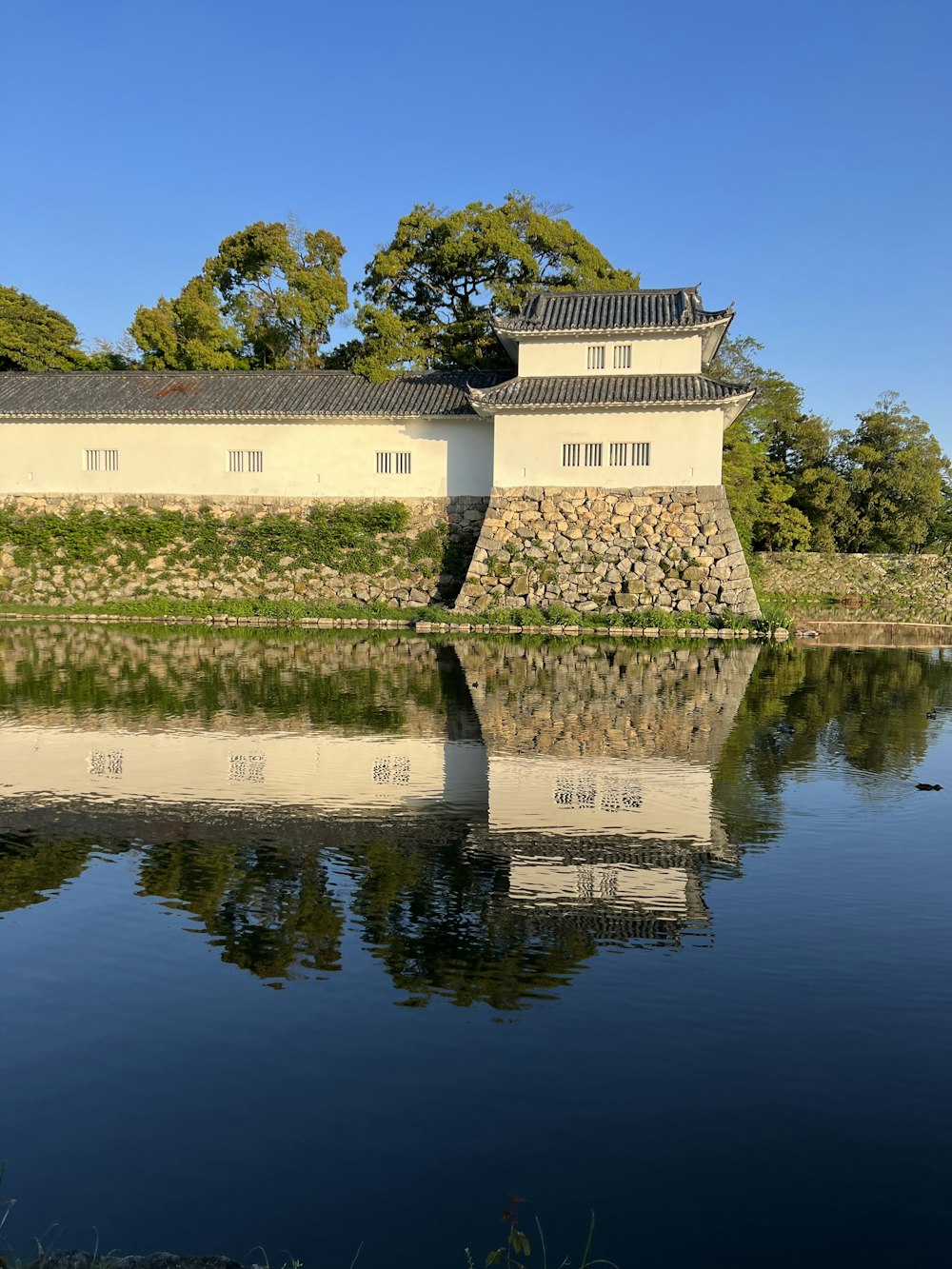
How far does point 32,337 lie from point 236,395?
1383cm

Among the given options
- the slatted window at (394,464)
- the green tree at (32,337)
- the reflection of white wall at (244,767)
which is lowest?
the reflection of white wall at (244,767)

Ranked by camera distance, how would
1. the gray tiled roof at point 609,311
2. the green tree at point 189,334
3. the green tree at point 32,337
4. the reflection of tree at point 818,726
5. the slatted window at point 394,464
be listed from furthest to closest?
the green tree at point 32,337
the green tree at point 189,334
the slatted window at point 394,464
the gray tiled roof at point 609,311
the reflection of tree at point 818,726

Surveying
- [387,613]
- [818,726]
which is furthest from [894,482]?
[818,726]

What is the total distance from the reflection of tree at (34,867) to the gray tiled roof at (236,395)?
76.9 feet

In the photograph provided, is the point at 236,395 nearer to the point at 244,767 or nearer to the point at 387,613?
the point at 387,613

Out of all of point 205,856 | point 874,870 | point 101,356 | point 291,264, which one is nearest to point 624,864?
point 874,870

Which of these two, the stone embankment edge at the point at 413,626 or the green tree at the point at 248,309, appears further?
the green tree at the point at 248,309

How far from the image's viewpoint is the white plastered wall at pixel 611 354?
27469 mm

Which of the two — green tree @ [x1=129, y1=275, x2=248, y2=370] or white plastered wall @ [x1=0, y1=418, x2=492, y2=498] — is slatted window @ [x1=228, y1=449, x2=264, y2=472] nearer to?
white plastered wall @ [x1=0, y1=418, x2=492, y2=498]

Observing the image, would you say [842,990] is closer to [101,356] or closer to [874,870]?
[874,870]

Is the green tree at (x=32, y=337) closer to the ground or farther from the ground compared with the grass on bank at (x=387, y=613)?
farther from the ground

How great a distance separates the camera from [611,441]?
27.4 m

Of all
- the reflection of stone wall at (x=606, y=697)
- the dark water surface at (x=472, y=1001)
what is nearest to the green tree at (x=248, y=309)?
the reflection of stone wall at (x=606, y=697)

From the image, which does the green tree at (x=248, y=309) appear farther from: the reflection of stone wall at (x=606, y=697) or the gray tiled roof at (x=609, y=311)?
the reflection of stone wall at (x=606, y=697)
